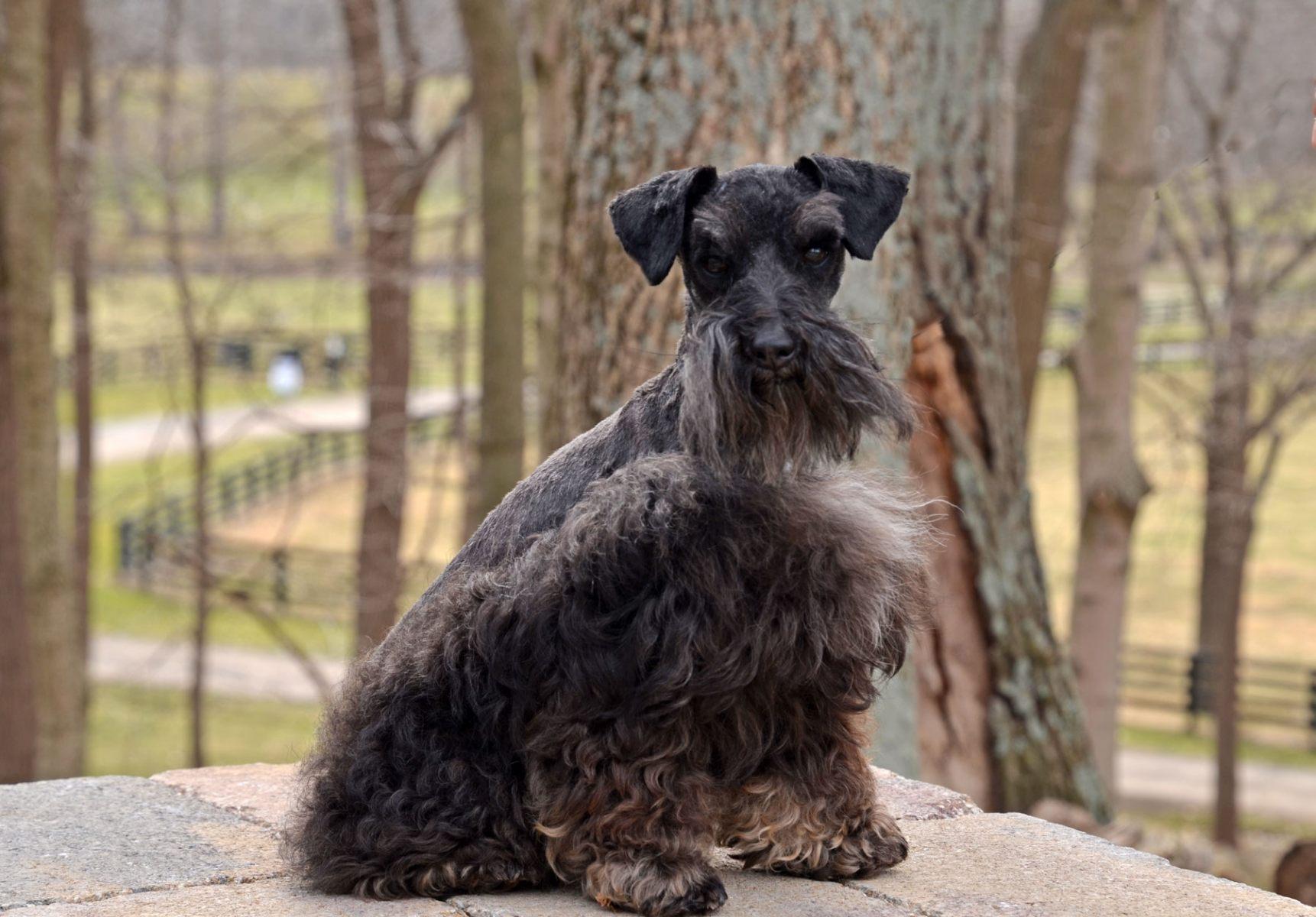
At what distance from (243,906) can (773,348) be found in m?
1.84

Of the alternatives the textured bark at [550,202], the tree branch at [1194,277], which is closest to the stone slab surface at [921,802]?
the textured bark at [550,202]

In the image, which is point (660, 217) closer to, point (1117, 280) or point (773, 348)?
point (773, 348)

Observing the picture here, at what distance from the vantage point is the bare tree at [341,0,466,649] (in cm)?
1326

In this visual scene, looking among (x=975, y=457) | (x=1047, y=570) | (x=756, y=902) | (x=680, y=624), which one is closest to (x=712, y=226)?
(x=680, y=624)

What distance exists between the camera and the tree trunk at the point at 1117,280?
10.9 m

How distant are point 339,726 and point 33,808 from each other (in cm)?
129

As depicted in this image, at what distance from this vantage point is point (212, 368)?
61.3 ft

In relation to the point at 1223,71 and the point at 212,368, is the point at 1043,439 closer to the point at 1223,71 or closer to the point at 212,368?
the point at 1223,71

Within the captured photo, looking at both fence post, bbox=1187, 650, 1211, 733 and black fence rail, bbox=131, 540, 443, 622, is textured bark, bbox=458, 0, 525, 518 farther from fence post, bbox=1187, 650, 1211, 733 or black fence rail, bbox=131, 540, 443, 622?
fence post, bbox=1187, 650, 1211, 733

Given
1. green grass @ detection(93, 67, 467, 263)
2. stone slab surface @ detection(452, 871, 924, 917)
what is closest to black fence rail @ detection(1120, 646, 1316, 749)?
A: green grass @ detection(93, 67, 467, 263)

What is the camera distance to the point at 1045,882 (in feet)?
12.2

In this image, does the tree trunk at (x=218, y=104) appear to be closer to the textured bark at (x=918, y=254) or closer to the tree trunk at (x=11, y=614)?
the tree trunk at (x=11, y=614)

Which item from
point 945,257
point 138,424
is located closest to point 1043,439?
point 138,424

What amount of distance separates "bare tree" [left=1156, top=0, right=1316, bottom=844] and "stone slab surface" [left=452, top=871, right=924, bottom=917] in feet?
36.4
